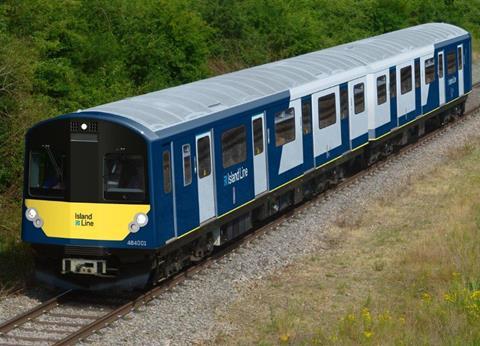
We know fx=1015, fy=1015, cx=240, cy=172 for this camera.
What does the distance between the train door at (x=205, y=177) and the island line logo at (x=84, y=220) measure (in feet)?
6.46

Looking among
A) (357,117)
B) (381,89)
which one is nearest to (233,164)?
(357,117)

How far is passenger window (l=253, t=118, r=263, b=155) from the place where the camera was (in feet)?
57.1

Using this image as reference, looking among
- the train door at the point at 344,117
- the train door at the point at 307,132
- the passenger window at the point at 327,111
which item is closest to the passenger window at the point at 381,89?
the train door at the point at 344,117

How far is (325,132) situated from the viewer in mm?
20531

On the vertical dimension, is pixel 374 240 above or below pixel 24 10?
below

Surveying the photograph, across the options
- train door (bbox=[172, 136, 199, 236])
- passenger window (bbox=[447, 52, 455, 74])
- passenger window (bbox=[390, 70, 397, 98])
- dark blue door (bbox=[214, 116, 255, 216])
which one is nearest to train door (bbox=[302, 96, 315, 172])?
dark blue door (bbox=[214, 116, 255, 216])

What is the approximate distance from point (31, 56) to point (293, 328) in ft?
36.2

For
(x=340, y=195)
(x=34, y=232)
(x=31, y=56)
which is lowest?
(x=340, y=195)

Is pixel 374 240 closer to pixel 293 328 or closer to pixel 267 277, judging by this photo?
pixel 267 277

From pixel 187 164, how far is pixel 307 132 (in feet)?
17.0

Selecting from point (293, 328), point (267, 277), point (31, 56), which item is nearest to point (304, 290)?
point (267, 277)

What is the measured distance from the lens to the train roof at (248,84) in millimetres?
15008

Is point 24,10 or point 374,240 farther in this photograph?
point 24,10

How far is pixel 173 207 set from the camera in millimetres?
14539
